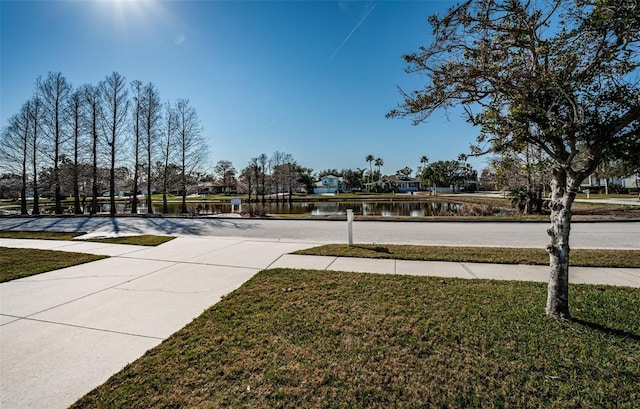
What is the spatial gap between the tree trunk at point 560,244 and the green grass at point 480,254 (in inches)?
114

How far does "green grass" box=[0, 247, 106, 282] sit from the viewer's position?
598 cm

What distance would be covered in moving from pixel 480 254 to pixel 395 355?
5.13 metres

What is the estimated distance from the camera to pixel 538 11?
3320 millimetres

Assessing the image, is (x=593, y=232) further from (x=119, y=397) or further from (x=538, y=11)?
(x=119, y=397)

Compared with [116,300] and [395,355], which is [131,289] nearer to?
[116,300]

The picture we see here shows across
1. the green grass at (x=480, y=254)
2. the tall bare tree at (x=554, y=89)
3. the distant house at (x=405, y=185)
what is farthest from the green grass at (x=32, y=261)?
the distant house at (x=405, y=185)

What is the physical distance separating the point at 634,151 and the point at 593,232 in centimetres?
997

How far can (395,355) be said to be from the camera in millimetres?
2859

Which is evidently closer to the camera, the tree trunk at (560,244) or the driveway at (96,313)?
the driveway at (96,313)

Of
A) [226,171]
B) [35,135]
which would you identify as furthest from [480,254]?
[226,171]

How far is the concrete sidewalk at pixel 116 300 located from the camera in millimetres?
2740

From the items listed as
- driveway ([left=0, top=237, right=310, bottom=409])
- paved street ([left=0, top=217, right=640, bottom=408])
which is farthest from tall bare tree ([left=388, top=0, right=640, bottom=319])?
driveway ([left=0, top=237, right=310, bottom=409])

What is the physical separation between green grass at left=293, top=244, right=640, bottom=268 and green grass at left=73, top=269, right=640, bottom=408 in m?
1.97

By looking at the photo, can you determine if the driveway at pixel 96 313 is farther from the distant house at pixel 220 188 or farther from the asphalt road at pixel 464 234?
the distant house at pixel 220 188
